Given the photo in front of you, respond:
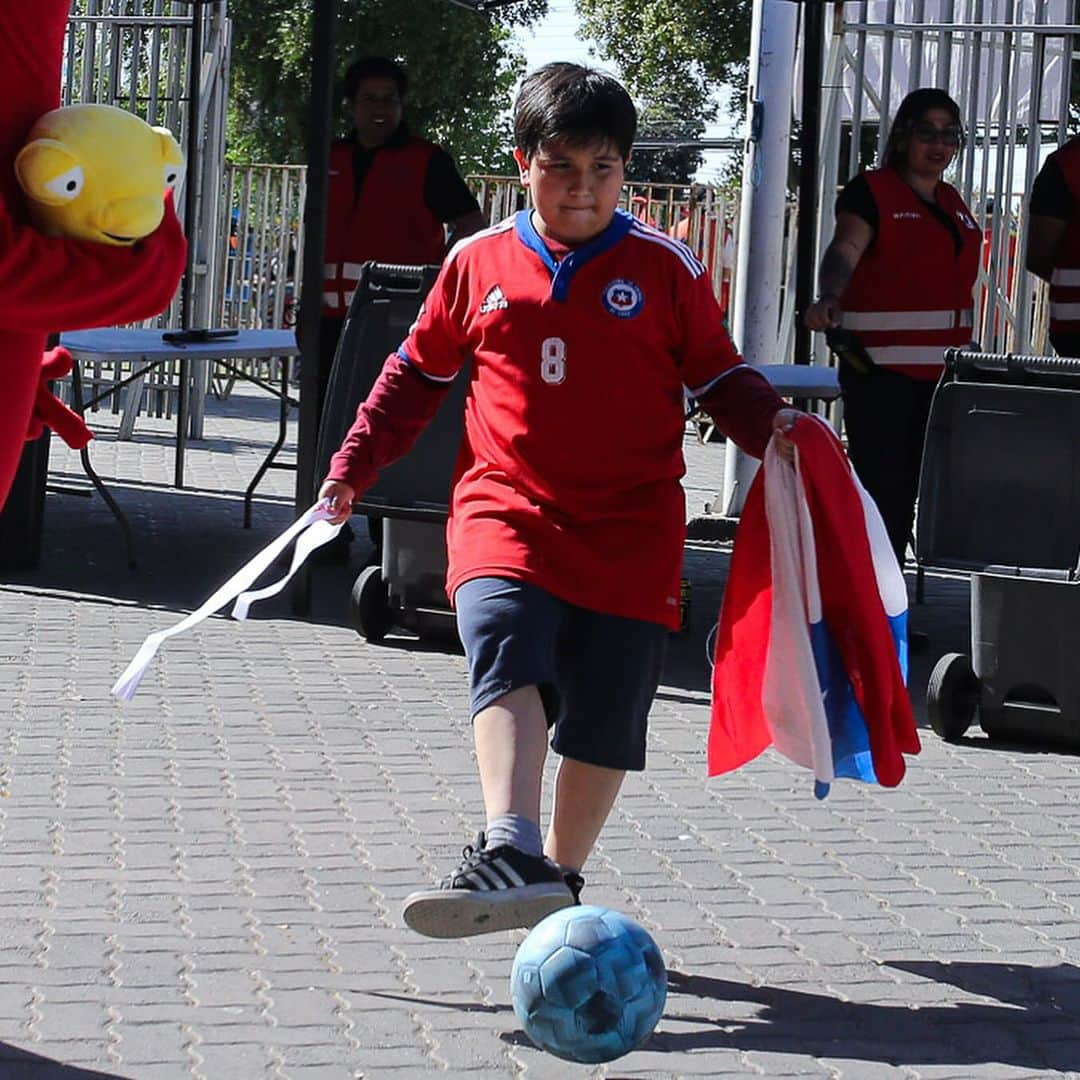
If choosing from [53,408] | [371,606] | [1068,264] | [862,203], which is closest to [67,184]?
[53,408]

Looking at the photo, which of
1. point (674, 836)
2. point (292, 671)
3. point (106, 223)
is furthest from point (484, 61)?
point (106, 223)

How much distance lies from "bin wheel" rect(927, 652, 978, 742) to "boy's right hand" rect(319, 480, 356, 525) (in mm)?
3137

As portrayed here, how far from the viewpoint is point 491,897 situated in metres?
4.04

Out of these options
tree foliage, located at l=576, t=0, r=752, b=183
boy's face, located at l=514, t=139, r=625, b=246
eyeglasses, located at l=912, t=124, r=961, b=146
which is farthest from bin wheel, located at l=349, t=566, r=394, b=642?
tree foliage, located at l=576, t=0, r=752, b=183

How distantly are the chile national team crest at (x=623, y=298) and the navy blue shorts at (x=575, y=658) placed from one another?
1.89 feet

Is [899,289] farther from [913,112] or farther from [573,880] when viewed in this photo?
[573,880]

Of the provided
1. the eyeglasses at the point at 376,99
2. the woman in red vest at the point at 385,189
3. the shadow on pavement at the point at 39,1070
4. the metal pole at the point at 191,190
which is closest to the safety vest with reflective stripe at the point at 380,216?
the woman in red vest at the point at 385,189

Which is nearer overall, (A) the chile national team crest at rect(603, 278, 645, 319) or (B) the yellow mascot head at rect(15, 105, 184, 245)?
(B) the yellow mascot head at rect(15, 105, 184, 245)

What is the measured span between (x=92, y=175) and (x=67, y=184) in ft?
0.17

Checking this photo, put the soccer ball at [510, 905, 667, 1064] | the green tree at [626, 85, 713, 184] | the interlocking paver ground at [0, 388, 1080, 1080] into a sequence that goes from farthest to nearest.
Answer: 1. the green tree at [626, 85, 713, 184]
2. the interlocking paver ground at [0, 388, 1080, 1080]
3. the soccer ball at [510, 905, 667, 1064]

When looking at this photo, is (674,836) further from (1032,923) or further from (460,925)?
(460,925)

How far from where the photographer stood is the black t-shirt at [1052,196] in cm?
882

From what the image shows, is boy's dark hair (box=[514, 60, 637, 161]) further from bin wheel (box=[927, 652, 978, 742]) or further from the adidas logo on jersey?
bin wheel (box=[927, 652, 978, 742])

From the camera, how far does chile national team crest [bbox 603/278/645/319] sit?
4.41m
